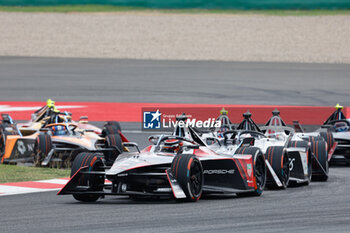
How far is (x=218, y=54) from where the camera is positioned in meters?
46.2

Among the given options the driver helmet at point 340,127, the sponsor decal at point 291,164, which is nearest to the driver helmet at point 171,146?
the sponsor decal at point 291,164

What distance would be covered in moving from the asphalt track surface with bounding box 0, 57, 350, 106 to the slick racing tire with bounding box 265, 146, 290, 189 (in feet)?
53.6

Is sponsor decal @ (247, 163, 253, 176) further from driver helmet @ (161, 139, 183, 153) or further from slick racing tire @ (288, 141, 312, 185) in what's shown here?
slick racing tire @ (288, 141, 312, 185)

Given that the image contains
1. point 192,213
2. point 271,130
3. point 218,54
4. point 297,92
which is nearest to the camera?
point 192,213

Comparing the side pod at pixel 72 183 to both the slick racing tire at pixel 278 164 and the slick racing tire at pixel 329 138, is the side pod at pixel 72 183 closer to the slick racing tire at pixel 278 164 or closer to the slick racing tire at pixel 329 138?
the slick racing tire at pixel 278 164

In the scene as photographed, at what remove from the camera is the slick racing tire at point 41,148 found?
17766 millimetres

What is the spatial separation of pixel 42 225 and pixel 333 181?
23.6 feet

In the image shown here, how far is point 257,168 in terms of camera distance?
44.1ft

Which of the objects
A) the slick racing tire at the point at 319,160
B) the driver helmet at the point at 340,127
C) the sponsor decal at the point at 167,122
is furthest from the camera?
the driver helmet at the point at 340,127

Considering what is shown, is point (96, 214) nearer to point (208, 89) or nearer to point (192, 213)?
point (192, 213)

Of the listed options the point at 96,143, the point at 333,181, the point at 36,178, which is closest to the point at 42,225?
the point at 36,178

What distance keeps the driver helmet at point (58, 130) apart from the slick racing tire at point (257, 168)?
6505mm

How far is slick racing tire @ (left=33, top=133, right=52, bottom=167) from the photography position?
1777cm

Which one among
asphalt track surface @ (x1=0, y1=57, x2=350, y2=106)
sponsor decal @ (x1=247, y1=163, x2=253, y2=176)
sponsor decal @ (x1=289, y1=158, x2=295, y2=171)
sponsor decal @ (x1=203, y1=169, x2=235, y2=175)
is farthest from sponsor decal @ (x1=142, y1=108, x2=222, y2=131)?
asphalt track surface @ (x1=0, y1=57, x2=350, y2=106)
